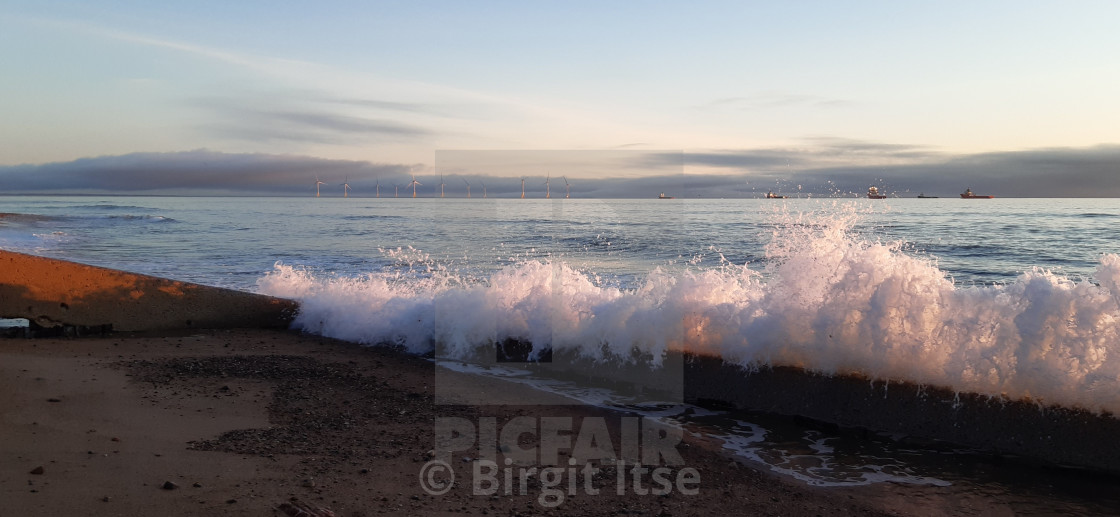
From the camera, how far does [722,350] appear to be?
609cm

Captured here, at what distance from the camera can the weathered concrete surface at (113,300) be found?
283 inches

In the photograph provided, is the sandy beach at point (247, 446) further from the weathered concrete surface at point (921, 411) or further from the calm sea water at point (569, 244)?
the calm sea water at point (569, 244)

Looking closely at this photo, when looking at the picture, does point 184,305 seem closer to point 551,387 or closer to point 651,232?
point 551,387

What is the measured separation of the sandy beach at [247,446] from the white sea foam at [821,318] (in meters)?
1.28

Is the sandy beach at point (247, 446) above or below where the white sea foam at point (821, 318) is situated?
below

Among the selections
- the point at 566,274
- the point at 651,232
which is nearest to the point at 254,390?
the point at 566,274

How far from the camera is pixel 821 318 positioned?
5.83 metres

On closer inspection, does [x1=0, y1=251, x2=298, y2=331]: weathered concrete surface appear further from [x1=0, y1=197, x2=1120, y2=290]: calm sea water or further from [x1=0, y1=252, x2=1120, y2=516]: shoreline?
[x1=0, y1=197, x2=1120, y2=290]: calm sea water

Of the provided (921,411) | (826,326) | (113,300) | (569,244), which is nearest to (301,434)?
(826,326)

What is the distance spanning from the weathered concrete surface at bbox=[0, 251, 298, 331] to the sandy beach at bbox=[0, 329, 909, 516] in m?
0.73

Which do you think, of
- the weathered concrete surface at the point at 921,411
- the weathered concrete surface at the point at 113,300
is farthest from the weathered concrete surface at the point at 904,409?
the weathered concrete surface at the point at 113,300

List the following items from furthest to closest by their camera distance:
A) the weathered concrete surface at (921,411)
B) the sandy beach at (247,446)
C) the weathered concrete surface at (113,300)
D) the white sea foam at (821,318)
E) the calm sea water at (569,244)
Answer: the calm sea water at (569,244) < the weathered concrete surface at (113,300) < the white sea foam at (821,318) < the weathered concrete surface at (921,411) < the sandy beach at (247,446)

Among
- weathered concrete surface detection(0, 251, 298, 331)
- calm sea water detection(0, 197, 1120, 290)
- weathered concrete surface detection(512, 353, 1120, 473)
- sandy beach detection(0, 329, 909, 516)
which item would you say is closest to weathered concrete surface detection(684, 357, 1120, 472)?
weathered concrete surface detection(512, 353, 1120, 473)

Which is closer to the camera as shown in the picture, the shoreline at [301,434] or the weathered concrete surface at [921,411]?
the shoreline at [301,434]
